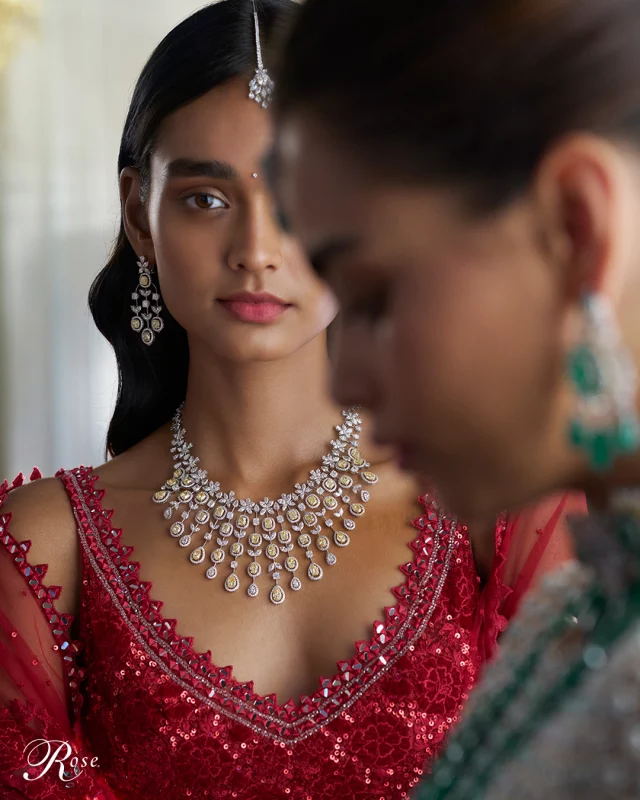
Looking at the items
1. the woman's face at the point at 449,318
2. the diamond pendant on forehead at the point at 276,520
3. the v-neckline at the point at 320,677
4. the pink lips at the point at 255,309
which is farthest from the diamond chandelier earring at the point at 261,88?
the woman's face at the point at 449,318

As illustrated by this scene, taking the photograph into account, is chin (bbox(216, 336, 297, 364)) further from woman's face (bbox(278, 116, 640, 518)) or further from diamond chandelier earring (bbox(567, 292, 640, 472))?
diamond chandelier earring (bbox(567, 292, 640, 472))

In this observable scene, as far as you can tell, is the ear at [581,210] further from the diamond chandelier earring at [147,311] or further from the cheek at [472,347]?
the diamond chandelier earring at [147,311]

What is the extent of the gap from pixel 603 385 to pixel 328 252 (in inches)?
5.9

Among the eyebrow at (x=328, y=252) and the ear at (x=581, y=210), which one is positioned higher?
the ear at (x=581, y=210)

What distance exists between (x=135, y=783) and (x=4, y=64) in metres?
2.71

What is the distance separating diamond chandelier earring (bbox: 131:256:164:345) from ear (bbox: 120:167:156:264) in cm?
6

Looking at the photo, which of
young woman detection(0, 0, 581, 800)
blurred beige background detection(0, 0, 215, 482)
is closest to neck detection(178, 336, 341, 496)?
young woman detection(0, 0, 581, 800)

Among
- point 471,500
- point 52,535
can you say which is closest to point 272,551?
point 52,535

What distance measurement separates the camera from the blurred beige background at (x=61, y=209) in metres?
3.34

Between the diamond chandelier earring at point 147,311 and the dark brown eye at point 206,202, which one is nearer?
the dark brown eye at point 206,202

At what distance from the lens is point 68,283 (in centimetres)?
343

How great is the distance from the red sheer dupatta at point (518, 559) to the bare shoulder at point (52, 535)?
531 mm

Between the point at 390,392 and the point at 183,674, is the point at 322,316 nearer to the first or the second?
the point at 183,674

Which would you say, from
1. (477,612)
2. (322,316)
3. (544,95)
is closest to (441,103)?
(544,95)
